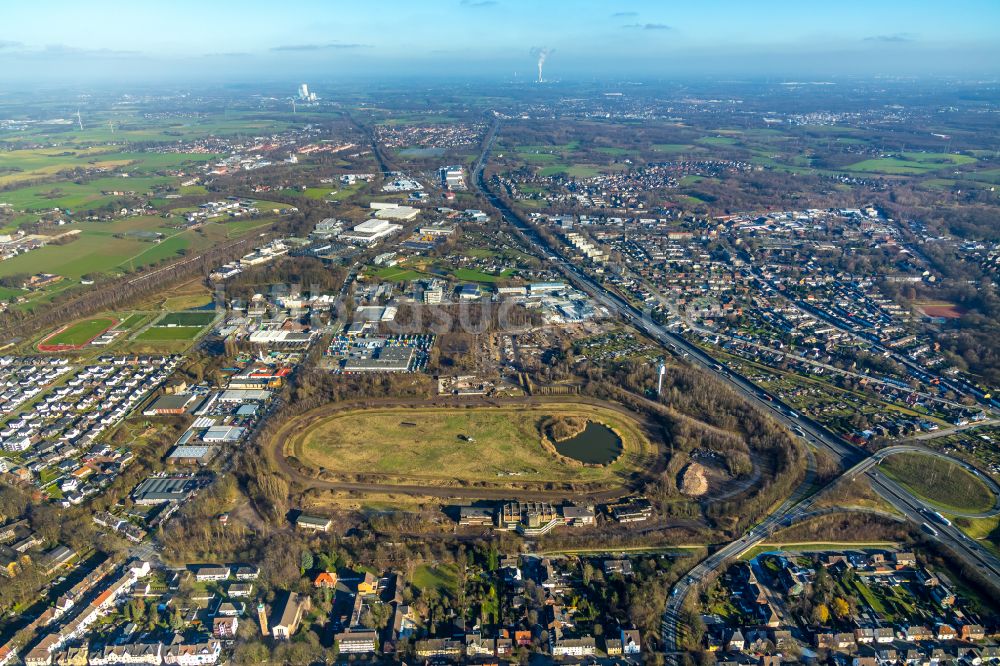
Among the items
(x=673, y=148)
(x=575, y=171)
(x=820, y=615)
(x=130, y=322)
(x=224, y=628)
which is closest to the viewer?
(x=224, y=628)

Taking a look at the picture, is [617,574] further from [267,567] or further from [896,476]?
[896,476]

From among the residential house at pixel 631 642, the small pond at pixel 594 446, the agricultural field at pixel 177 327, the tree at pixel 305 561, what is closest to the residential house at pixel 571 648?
the residential house at pixel 631 642

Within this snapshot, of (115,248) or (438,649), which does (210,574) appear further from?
(115,248)

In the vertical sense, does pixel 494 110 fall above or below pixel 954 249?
above

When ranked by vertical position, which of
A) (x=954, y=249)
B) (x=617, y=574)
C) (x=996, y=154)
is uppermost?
(x=996, y=154)

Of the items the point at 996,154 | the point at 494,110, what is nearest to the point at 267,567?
the point at 996,154

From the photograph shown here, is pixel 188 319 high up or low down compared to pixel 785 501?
up

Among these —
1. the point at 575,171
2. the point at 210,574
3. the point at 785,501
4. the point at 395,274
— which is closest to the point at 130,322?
the point at 395,274
